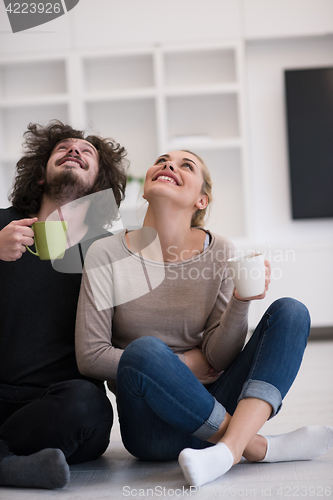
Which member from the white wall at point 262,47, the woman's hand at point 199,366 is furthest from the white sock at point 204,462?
the white wall at point 262,47

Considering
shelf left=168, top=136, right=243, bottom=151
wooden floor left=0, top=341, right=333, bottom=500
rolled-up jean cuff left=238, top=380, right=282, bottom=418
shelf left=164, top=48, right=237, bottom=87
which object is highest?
shelf left=164, top=48, right=237, bottom=87

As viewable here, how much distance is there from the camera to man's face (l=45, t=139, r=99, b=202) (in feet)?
4.60

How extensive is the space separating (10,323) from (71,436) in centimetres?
33

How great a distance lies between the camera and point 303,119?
342 centimetres

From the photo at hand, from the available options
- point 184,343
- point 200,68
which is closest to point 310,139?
point 200,68

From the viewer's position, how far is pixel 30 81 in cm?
362

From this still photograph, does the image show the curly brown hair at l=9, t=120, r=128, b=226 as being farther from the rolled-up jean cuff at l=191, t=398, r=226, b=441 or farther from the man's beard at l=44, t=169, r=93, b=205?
the rolled-up jean cuff at l=191, t=398, r=226, b=441

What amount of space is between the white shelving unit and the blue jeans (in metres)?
2.35

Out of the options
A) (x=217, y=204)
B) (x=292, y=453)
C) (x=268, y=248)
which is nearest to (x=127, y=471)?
(x=292, y=453)

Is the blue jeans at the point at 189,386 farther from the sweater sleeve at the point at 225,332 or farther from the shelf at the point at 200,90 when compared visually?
the shelf at the point at 200,90

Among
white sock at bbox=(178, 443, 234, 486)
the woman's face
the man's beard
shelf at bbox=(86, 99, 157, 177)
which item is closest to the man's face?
the man's beard

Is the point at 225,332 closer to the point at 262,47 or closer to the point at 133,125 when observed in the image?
the point at 133,125

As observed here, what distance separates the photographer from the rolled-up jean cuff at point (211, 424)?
1.03m

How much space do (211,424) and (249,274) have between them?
326 mm
